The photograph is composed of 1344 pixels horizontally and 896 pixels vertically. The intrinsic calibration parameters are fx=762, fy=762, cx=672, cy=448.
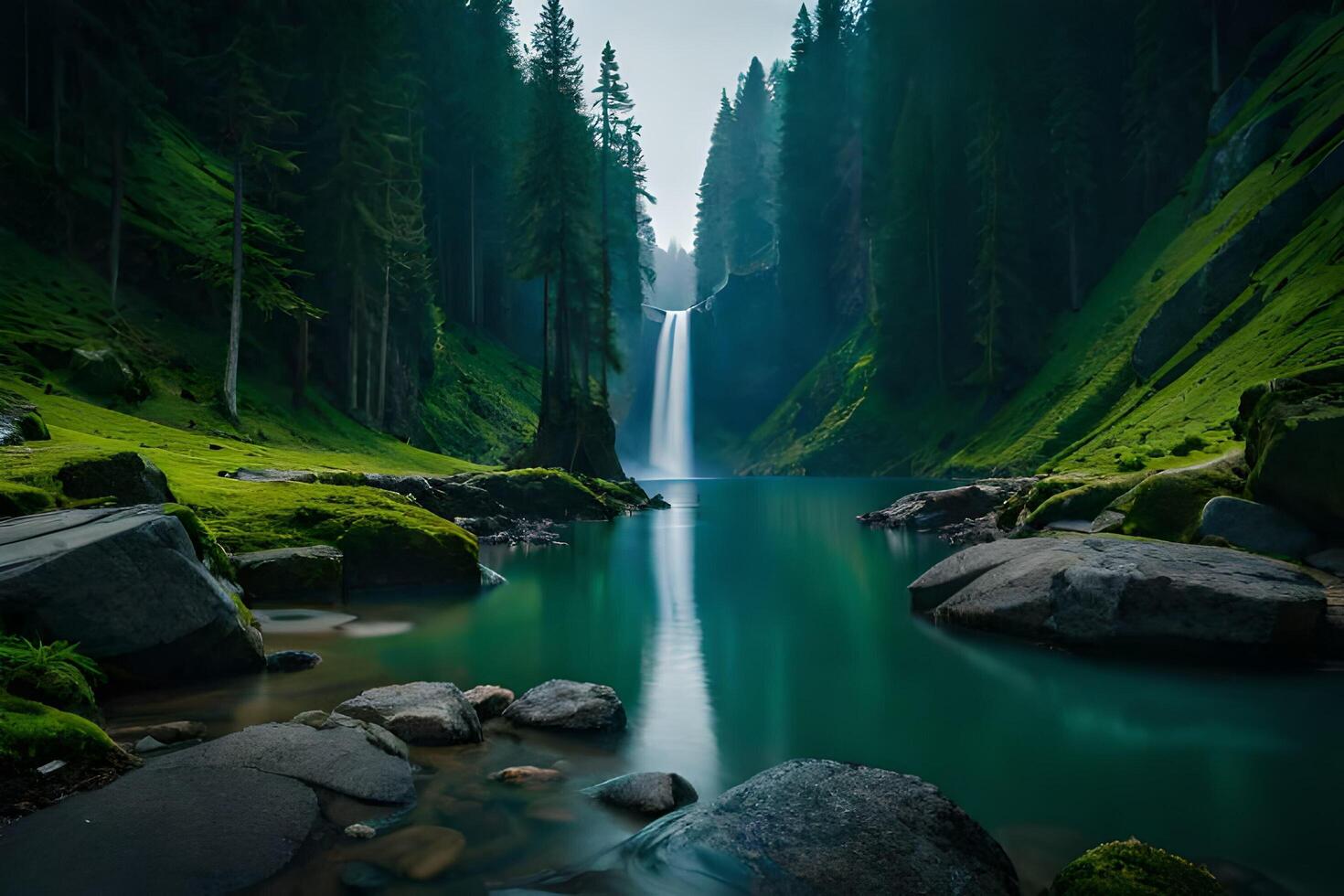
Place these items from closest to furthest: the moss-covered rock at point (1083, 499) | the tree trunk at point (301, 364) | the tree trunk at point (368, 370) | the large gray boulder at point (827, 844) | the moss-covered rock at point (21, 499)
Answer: the large gray boulder at point (827, 844), the moss-covered rock at point (21, 499), the moss-covered rock at point (1083, 499), the tree trunk at point (301, 364), the tree trunk at point (368, 370)

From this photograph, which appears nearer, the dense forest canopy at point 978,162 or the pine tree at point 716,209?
the dense forest canopy at point 978,162

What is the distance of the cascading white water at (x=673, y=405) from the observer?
90125mm

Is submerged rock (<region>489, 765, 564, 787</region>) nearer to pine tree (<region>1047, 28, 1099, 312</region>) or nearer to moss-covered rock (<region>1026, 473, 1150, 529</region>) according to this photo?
moss-covered rock (<region>1026, 473, 1150, 529</region>)

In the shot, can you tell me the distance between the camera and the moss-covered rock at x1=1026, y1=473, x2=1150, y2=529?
16.5 m

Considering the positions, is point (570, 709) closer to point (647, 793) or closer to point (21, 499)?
point (647, 793)

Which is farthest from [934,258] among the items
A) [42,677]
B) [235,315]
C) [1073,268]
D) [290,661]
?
[42,677]

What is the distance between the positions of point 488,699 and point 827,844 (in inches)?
171

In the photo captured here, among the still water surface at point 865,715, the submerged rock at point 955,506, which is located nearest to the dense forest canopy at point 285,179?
the submerged rock at point 955,506

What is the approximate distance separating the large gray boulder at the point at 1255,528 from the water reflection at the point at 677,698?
846 centimetres

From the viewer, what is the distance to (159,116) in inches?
1553

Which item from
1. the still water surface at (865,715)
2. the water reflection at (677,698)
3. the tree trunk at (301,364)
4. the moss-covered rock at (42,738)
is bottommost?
the water reflection at (677,698)

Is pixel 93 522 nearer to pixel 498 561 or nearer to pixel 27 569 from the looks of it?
pixel 27 569

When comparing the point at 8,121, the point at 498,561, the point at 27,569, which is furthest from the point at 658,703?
the point at 8,121

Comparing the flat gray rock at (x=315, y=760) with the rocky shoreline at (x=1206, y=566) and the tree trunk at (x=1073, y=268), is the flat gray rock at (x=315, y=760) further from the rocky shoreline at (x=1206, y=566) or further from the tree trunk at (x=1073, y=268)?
A: the tree trunk at (x=1073, y=268)
